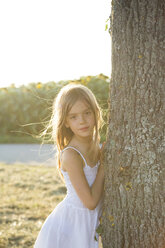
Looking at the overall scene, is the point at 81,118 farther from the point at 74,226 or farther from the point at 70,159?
the point at 74,226

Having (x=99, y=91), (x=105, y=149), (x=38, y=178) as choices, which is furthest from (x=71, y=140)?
(x=99, y=91)

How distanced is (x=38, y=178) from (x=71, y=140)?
13.0ft

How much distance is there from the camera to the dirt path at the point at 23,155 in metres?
Answer: 8.33

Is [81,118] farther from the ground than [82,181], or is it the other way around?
[81,118]

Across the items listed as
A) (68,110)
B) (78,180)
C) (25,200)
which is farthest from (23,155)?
(78,180)

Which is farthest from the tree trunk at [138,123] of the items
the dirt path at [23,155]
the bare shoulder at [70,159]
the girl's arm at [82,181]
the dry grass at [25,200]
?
the dirt path at [23,155]

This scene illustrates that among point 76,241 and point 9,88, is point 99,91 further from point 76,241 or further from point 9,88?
point 9,88

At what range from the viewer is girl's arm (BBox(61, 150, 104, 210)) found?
2.40m

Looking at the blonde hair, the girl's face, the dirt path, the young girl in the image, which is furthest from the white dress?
the dirt path

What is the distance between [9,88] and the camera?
41.9 ft

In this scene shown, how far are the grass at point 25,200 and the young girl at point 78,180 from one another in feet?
4.17

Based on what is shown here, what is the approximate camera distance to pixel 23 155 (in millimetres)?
9141

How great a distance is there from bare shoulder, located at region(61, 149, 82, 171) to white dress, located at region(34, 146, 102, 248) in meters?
0.06

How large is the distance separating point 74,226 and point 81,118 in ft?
2.74
